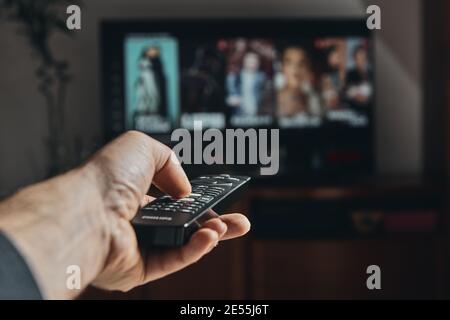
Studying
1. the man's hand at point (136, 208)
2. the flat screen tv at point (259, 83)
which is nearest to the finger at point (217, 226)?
the man's hand at point (136, 208)

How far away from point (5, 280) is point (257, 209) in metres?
1.62

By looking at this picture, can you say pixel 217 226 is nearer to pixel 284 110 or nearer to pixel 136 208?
pixel 136 208

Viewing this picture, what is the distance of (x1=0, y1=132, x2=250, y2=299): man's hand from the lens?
327mm

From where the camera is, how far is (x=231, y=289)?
1845 mm

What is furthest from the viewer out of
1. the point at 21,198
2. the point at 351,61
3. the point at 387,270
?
the point at 351,61

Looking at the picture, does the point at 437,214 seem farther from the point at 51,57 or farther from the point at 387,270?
the point at 51,57

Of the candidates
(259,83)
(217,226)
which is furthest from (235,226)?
(259,83)

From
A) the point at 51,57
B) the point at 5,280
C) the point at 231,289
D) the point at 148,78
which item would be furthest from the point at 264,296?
the point at 5,280

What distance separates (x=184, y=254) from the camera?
1.33 ft

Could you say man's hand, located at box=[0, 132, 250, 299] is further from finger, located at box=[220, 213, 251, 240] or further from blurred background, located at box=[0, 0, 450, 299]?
blurred background, located at box=[0, 0, 450, 299]

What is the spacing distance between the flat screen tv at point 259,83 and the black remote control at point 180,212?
1.45 m

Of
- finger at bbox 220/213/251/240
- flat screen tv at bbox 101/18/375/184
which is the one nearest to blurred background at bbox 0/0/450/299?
flat screen tv at bbox 101/18/375/184

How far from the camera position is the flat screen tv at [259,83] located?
1903mm

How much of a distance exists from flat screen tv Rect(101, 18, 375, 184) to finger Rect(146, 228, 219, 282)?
4.83ft
